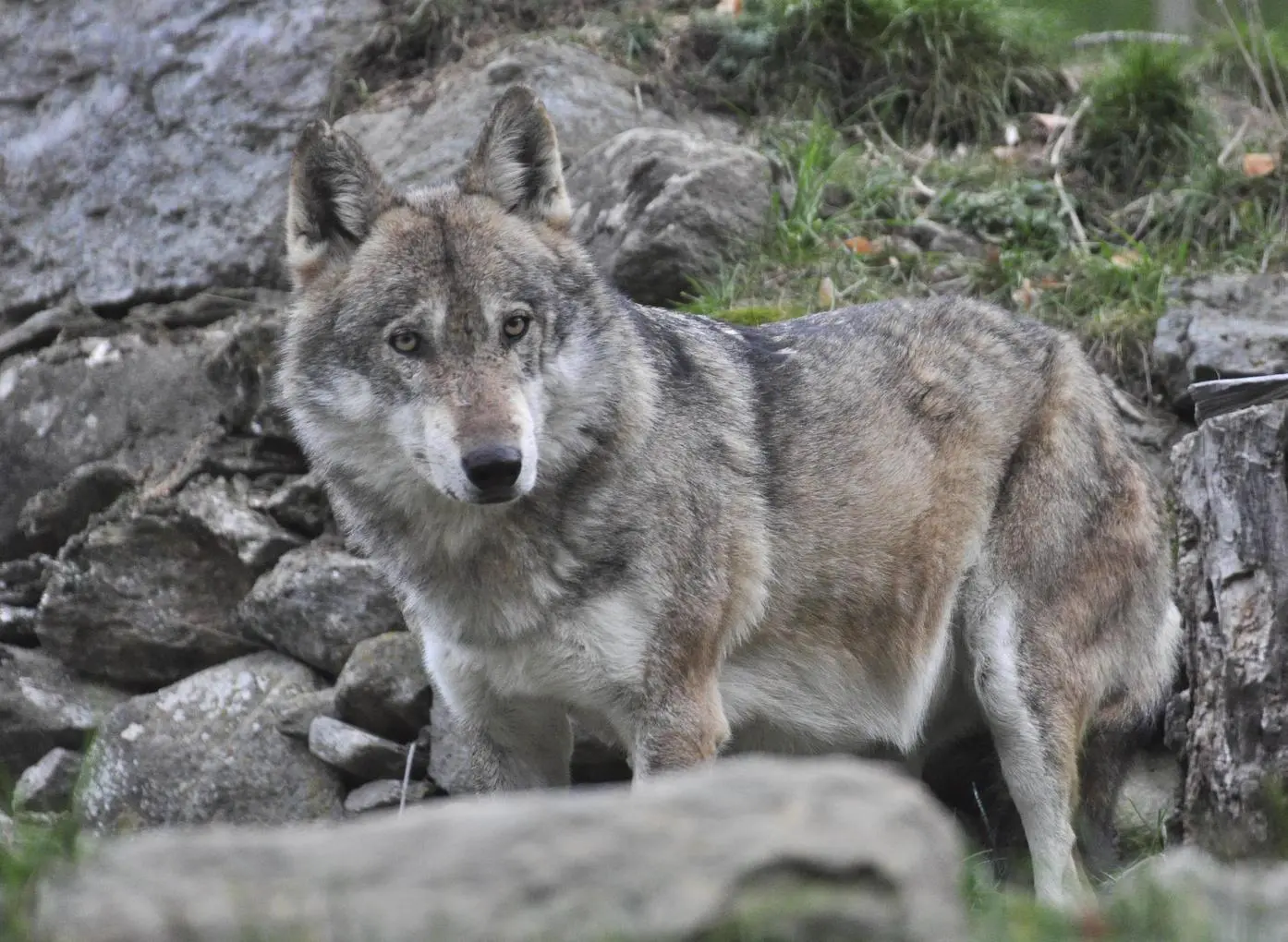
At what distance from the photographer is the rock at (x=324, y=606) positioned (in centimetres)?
728

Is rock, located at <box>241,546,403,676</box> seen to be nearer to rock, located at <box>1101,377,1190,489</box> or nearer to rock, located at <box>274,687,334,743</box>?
rock, located at <box>274,687,334,743</box>

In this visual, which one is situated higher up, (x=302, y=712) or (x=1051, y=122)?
(x=1051, y=122)

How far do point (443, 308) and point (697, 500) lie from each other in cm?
114

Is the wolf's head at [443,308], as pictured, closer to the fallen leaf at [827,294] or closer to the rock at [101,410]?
the fallen leaf at [827,294]

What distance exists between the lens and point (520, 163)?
530 centimetres

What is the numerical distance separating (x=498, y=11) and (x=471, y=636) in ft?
20.7

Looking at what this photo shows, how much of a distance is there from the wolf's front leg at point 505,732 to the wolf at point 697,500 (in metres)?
0.01

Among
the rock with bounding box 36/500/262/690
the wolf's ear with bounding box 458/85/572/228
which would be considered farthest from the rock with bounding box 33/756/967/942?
the rock with bounding box 36/500/262/690

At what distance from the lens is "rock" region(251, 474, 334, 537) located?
25.5ft

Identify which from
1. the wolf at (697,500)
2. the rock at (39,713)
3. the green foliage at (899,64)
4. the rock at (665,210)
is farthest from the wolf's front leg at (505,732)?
the green foliage at (899,64)

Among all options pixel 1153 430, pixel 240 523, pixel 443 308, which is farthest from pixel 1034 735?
pixel 240 523

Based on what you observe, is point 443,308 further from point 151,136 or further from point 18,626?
point 151,136

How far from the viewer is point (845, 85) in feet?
32.7

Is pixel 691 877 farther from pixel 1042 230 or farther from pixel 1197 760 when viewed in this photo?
pixel 1042 230
